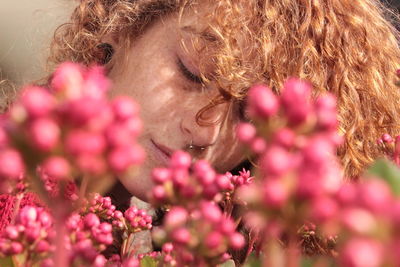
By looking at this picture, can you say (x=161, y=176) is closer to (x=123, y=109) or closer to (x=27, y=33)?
(x=123, y=109)

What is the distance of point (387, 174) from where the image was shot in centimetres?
29

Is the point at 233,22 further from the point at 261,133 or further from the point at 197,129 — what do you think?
the point at 261,133

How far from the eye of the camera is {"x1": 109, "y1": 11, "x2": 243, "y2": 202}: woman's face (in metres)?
1.39

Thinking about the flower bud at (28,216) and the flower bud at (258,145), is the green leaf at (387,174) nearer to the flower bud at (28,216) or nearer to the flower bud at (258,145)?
the flower bud at (258,145)

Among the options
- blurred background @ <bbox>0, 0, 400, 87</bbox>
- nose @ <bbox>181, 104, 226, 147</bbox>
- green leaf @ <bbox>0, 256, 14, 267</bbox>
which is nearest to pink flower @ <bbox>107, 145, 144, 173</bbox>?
green leaf @ <bbox>0, 256, 14, 267</bbox>

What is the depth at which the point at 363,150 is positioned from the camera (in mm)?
1560

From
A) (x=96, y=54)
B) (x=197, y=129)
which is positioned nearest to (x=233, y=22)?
(x=197, y=129)

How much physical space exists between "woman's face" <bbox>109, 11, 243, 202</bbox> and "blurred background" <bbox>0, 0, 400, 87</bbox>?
44.1 inches

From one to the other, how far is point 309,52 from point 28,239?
4.13 feet

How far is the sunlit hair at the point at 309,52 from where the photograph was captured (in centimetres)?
146

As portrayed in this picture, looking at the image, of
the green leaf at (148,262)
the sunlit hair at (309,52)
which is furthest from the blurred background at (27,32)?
the green leaf at (148,262)

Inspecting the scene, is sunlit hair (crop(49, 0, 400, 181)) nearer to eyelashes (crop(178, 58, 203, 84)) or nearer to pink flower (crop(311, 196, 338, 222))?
eyelashes (crop(178, 58, 203, 84))

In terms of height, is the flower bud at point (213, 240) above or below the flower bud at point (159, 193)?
above

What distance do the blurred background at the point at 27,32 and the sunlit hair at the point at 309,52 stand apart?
82 centimetres
